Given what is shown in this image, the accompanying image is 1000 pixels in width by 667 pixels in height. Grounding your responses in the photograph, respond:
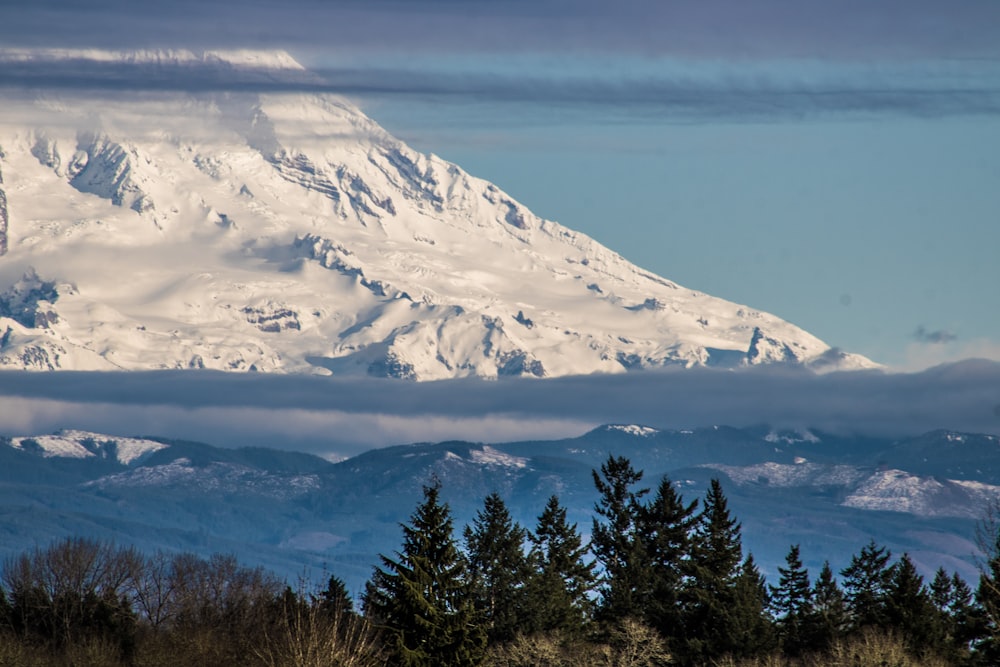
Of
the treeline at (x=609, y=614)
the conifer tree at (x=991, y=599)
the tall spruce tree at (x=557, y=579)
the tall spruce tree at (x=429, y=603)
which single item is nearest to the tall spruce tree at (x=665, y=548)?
the treeline at (x=609, y=614)

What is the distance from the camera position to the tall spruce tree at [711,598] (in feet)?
427

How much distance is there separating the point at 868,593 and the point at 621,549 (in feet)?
70.1

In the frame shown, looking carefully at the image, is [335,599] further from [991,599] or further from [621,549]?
[991,599]

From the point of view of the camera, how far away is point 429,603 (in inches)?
3792

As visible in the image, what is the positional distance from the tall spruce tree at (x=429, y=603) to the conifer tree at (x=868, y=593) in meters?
51.8

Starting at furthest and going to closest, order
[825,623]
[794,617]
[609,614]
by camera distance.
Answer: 1. [794,617]
2. [609,614]
3. [825,623]

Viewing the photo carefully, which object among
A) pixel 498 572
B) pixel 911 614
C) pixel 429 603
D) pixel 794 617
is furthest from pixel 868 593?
pixel 429 603

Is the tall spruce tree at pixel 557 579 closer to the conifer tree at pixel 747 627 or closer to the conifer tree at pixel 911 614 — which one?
the conifer tree at pixel 747 627

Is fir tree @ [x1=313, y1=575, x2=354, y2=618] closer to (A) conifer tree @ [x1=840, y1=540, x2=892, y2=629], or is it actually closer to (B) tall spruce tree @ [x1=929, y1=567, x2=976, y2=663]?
(A) conifer tree @ [x1=840, y1=540, x2=892, y2=629]

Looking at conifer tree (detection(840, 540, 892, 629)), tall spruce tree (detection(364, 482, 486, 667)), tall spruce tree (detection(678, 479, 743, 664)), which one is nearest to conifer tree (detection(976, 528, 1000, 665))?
tall spruce tree (detection(678, 479, 743, 664))

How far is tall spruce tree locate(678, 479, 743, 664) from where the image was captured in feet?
427

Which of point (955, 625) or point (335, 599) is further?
point (335, 599)

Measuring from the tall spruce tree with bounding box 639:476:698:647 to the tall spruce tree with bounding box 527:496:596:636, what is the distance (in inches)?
237

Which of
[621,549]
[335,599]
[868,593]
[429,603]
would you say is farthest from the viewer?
[335,599]
